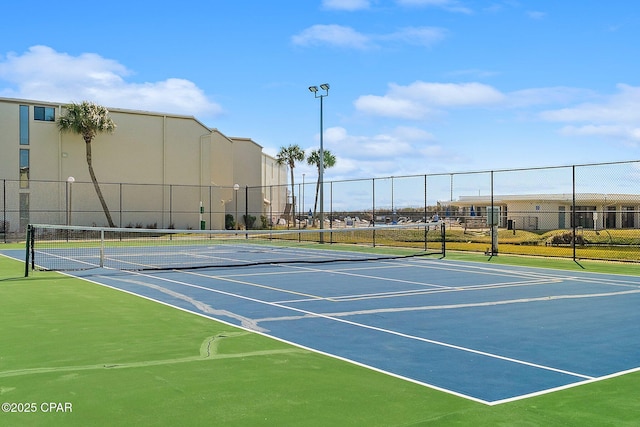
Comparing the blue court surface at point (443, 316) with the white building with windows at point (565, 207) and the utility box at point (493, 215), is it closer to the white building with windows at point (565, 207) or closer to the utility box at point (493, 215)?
the utility box at point (493, 215)

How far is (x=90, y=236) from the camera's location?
42094mm

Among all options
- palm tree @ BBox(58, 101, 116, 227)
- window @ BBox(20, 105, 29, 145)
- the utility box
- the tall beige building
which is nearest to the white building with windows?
the tall beige building

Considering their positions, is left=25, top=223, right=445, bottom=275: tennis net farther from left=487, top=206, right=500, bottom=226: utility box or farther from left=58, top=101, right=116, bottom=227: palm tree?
left=58, top=101, right=116, bottom=227: palm tree

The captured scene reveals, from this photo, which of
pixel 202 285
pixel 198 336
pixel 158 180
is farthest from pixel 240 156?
pixel 198 336

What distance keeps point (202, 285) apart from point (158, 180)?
35935 mm

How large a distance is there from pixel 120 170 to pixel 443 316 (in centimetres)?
4083

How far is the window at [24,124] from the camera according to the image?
43.7 meters

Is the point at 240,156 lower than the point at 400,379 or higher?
higher

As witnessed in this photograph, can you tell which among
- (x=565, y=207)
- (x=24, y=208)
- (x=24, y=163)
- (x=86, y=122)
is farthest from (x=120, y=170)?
(x=565, y=207)

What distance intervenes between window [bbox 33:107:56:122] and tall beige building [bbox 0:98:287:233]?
64 millimetres

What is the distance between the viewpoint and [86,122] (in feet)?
145

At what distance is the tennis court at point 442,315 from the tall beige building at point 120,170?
→ 75.0 feet

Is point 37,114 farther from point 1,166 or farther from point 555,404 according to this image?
point 555,404

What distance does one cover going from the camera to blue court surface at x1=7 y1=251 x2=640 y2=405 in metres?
7.34
